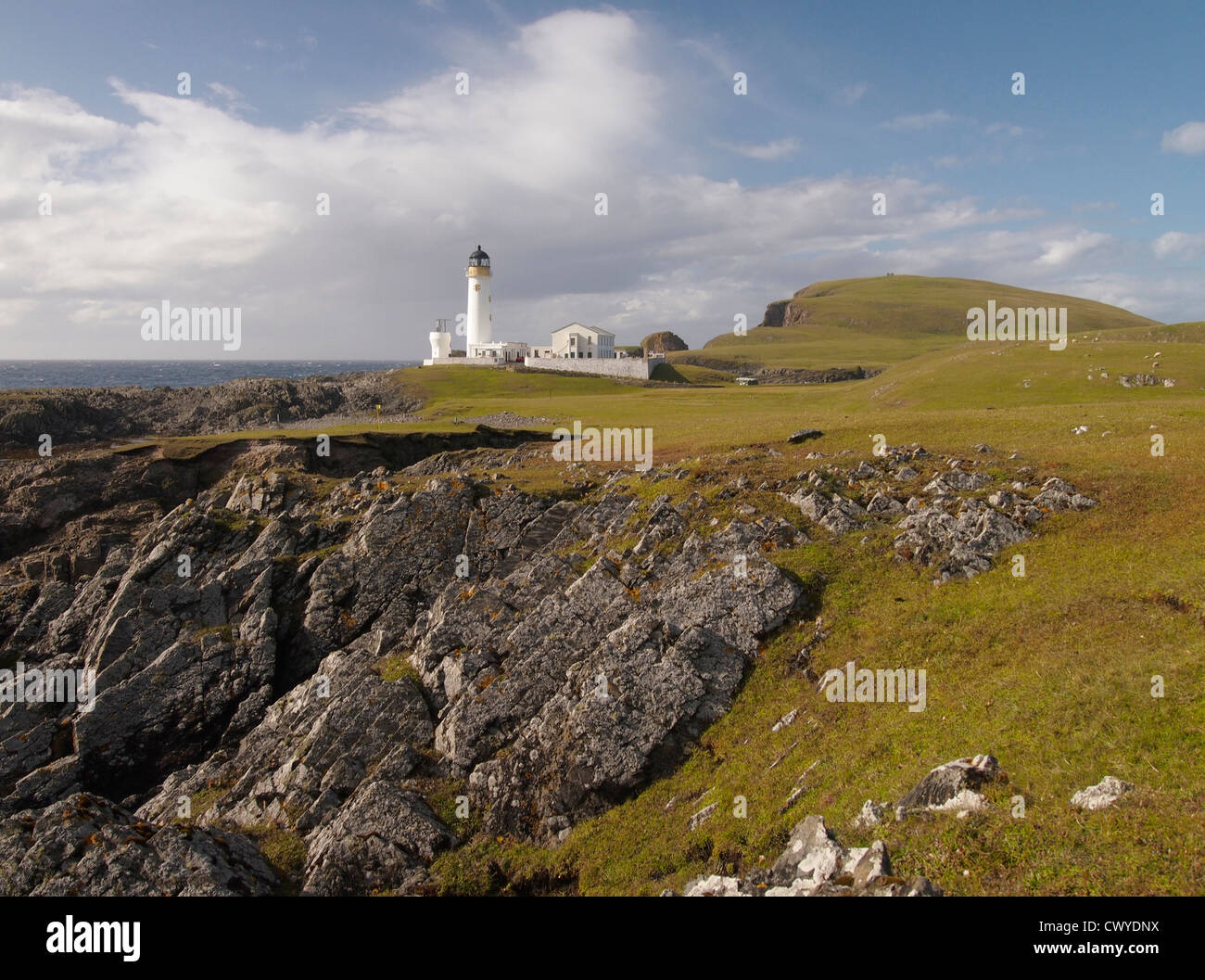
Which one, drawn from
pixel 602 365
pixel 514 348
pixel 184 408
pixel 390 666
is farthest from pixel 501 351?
pixel 390 666

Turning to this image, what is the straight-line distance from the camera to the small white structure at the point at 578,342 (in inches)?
5320

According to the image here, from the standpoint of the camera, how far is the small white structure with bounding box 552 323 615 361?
135125 millimetres

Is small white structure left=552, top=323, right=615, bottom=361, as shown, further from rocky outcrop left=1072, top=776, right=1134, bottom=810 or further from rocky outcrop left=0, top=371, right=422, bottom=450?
rocky outcrop left=1072, top=776, right=1134, bottom=810

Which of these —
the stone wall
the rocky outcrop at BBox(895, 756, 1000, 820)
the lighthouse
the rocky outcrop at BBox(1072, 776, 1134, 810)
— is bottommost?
the rocky outcrop at BBox(895, 756, 1000, 820)

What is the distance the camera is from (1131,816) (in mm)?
11398

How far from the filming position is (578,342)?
13525 centimetres

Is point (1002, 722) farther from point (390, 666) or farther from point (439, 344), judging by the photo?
point (439, 344)

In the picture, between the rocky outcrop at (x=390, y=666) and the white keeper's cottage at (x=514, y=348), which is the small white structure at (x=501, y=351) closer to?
the white keeper's cottage at (x=514, y=348)

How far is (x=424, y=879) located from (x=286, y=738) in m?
9.57

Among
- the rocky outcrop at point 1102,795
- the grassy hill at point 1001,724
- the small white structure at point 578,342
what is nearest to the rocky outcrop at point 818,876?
the grassy hill at point 1001,724

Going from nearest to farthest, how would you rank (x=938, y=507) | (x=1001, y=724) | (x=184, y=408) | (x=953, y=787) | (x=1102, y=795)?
(x=1102, y=795)
(x=953, y=787)
(x=1001, y=724)
(x=938, y=507)
(x=184, y=408)

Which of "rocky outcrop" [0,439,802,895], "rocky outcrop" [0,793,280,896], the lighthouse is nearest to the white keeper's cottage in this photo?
the lighthouse
